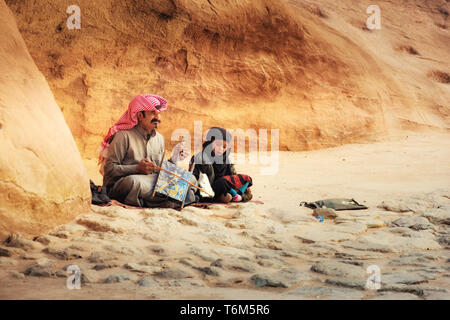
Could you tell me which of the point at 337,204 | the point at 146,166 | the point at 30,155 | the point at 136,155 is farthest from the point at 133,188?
the point at 337,204

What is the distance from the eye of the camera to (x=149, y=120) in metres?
5.02

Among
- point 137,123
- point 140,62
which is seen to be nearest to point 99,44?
point 140,62

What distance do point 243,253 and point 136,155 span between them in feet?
7.74

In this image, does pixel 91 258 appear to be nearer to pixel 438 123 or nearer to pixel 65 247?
pixel 65 247

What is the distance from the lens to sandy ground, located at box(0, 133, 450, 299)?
2.21m

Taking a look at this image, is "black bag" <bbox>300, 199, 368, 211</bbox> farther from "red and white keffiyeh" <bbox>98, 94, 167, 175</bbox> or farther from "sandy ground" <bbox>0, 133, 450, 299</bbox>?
"red and white keffiyeh" <bbox>98, 94, 167, 175</bbox>

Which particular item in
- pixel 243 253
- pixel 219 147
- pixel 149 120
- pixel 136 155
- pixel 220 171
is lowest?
pixel 243 253

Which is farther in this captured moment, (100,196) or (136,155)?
(136,155)

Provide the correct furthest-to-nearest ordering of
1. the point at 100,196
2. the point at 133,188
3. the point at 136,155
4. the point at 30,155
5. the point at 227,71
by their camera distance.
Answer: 1. the point at 227,71
2. the point at 136,155
3. the point at 133,188
4. the point at 100,196
5. the point at 30,155

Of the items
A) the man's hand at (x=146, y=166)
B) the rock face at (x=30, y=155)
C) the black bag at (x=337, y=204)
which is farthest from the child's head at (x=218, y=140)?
→ the rock face at (x=30, y=155)

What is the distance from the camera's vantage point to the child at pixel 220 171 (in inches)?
205

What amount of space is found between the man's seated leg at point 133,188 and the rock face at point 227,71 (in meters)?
5.05

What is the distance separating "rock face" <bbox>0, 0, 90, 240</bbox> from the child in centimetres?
175

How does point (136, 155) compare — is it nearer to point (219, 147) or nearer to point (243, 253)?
point (219, 147)
